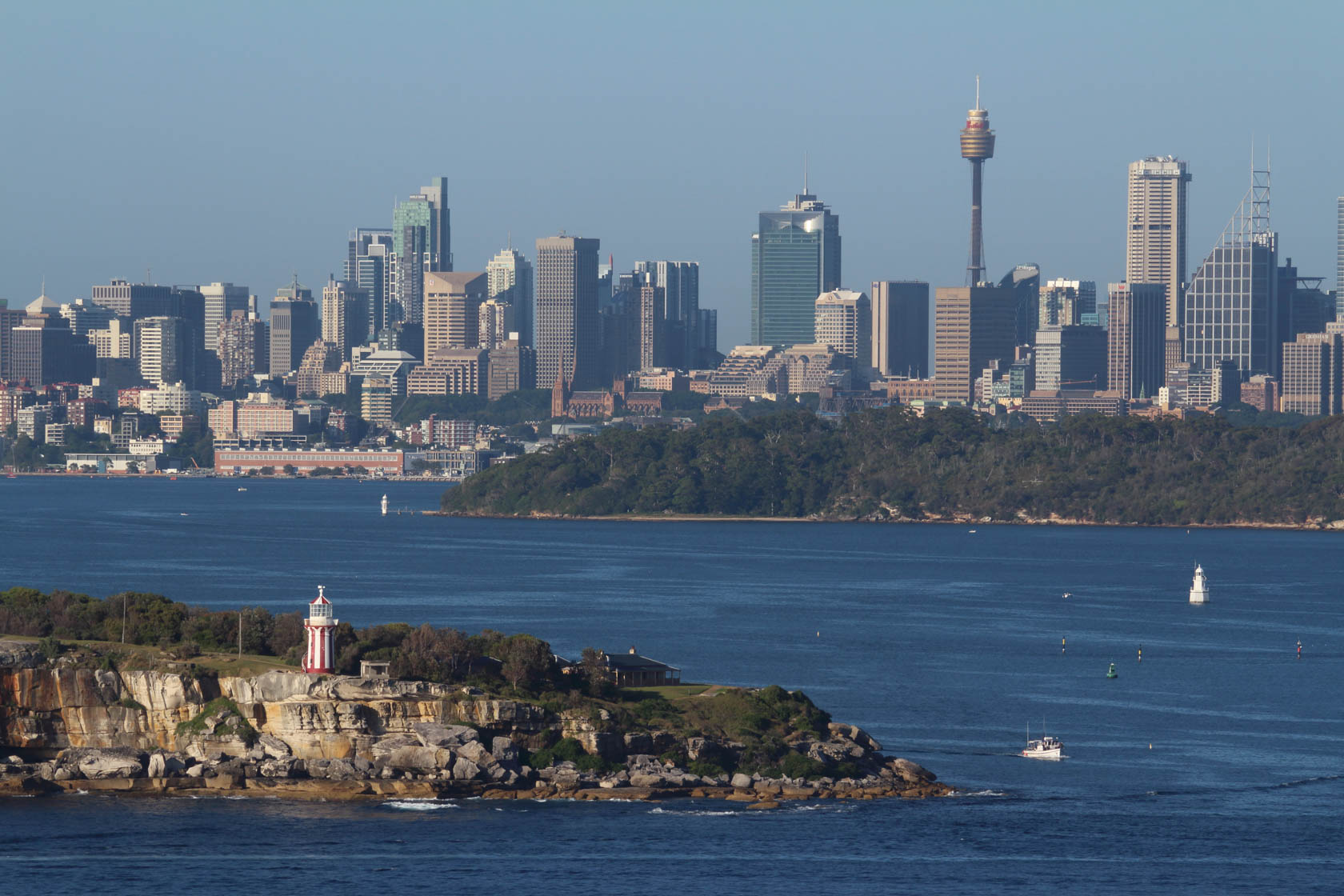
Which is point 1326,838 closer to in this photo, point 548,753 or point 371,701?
point 548,753

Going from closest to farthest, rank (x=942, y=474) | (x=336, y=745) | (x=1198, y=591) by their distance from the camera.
Answer: (x=336, y=745) < (x=1198, y=591) < (x=942, y=474)

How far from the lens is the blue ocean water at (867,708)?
147 feet

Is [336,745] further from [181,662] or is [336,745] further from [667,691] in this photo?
[667,691]

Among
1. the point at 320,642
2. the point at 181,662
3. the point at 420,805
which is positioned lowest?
the point at 420,805

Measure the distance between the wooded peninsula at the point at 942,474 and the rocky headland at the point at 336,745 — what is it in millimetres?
126144

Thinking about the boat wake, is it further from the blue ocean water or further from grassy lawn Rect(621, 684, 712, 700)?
grassy lawn Rect(621, 684, 712, 700)

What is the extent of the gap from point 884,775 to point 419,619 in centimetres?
3711

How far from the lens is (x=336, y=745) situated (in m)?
49.4

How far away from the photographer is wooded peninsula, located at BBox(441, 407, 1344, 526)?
17325 centimetres

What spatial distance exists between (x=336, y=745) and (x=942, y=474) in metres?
135

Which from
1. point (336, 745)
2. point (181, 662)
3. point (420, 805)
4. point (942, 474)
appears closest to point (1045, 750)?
point (420, 805)

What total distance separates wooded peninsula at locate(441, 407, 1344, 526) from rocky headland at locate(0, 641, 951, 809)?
414 ft

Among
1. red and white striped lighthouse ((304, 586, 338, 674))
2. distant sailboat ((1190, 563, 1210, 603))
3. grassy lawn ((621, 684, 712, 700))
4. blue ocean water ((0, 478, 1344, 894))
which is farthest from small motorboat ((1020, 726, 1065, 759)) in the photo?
distant sailboat ((1190, 563, 1210, 603))

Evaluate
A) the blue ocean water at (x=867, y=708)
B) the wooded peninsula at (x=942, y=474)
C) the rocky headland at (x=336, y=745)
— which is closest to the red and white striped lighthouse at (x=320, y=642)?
the rocky headland at (x=336, y=745)
